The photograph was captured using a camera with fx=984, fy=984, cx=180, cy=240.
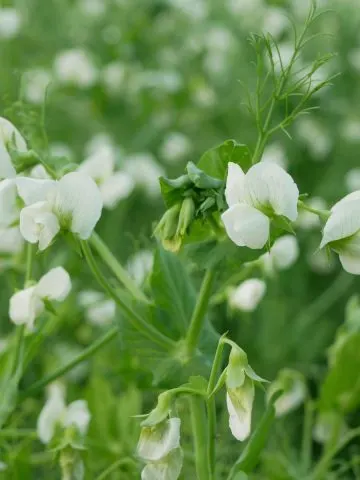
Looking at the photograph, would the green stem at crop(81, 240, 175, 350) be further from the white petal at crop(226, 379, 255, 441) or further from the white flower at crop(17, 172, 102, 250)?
the white petal at crop(226, 379, 255, 441)

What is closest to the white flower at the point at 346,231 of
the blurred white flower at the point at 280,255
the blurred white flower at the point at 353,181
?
the blurred white flower at the point at 280,255

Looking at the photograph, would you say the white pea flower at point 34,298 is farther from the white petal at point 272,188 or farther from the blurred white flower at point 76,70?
the blurred white flower at point 76,70

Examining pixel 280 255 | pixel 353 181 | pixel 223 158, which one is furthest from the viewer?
pixel 353 181

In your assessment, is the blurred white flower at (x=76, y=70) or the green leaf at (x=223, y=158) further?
the blurred white flower at (x=76, y=70)

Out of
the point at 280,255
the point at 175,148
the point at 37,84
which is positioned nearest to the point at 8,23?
the point at 37,84

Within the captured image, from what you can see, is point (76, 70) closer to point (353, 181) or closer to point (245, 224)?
point (353, 181)
